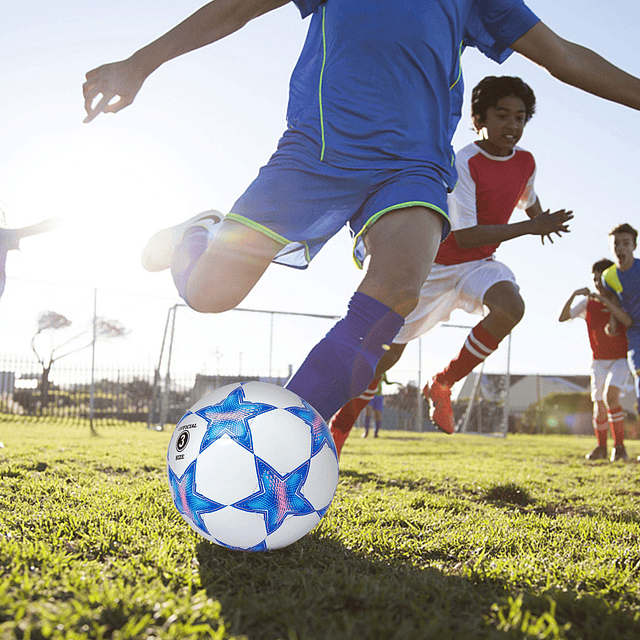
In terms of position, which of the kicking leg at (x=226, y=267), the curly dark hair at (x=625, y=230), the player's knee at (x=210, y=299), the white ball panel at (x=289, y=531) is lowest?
the white ball panel at (x=289, y=531)

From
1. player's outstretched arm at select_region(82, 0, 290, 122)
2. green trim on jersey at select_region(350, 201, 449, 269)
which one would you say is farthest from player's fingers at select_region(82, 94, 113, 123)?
green trim on jersey at select_region(350, 201, 449, 269)

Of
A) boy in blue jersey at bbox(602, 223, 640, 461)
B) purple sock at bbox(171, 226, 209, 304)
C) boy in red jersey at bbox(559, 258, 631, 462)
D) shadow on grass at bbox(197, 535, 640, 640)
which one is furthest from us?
boy in red jersey at bbox(559, 258, 631, 462)

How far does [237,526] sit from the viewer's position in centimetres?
159

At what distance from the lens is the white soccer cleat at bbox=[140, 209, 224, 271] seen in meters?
2.79

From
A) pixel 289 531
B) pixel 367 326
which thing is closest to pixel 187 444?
pixel 289 531

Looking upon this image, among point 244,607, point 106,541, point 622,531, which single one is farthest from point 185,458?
point 622,531

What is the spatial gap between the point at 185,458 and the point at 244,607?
578mm

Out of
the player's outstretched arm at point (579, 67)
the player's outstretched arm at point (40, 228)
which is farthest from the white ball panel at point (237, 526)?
the player's outstretched arm at point (40, 228)

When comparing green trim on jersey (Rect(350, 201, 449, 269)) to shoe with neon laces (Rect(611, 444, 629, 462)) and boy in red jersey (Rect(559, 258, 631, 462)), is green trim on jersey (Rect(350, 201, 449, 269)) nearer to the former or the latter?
boy in red jersey (Rect(559, 258, 631, 462))

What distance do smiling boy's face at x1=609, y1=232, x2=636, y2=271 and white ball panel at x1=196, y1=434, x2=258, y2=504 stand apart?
240 inches

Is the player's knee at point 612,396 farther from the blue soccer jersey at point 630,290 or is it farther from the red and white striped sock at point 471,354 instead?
the red and white striped sock at point 471,354

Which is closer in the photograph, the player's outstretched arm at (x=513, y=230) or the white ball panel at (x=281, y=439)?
the white ball panel at (x=281, y=439)

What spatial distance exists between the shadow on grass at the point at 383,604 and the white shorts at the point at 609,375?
644 cm

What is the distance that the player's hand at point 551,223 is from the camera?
3.32 metres
